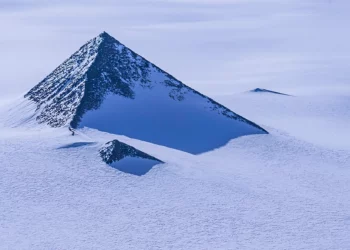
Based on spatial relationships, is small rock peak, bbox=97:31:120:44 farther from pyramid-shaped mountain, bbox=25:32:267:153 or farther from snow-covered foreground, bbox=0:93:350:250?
snow-covered foreground, bbox=0:93:350:250

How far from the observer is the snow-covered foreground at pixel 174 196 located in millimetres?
52000

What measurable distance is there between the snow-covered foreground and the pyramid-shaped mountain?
2.68 meters

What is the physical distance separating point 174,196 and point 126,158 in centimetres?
839

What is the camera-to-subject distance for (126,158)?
6731cm

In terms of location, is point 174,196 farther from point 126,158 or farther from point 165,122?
point 165,122

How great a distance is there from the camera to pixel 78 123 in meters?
75.6

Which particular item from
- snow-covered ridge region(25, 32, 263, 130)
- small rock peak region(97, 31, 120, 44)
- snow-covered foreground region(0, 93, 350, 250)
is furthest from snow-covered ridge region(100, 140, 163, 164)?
small rock peak region(97, 31, 120, 44)

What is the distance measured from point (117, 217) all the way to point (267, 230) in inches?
479

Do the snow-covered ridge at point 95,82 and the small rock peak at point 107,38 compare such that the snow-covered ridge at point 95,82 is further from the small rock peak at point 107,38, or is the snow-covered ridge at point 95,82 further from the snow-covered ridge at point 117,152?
the snow-covered ridge at point 117,152

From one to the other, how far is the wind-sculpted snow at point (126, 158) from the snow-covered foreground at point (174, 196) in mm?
915

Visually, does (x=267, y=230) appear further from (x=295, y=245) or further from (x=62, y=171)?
(x=62, y=171)

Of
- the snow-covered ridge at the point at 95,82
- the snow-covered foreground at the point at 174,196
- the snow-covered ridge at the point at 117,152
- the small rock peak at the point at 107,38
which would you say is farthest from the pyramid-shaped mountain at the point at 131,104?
the snow-covered ridge at the point at 117,152

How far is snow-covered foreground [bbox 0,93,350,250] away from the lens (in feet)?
171

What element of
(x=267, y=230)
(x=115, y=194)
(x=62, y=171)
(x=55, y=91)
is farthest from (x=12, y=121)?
(x=267, y=230)
